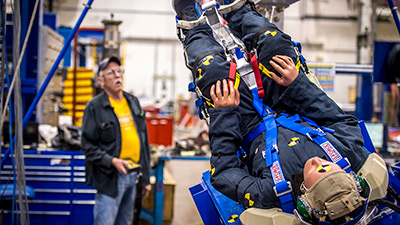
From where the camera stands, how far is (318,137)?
6.26 ft

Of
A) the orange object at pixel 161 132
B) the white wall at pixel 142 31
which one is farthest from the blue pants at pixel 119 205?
the white wall at pixel 142 31

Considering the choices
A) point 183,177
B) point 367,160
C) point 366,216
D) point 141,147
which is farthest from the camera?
point 183,177

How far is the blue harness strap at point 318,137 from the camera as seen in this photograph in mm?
1814

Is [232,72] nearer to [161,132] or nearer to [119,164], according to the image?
[119,164]

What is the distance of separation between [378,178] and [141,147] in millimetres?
2174

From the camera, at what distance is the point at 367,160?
1.94 m

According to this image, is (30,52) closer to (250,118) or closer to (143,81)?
(250,118)

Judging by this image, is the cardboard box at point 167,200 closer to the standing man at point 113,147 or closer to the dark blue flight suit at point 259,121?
the standing man at point 113,147

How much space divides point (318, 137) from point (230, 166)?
44cm

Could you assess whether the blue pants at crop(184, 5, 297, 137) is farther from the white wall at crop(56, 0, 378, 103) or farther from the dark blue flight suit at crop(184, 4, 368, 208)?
the white wall at crop(56, 0, 378, 103)

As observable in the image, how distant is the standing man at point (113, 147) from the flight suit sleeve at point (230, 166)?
58.2 inches

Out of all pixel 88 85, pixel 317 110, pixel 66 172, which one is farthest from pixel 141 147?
pixel 88 85

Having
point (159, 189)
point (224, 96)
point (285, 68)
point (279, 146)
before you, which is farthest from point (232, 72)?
point (159, 189)

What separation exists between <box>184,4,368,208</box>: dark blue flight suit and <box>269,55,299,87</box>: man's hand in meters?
0.03
